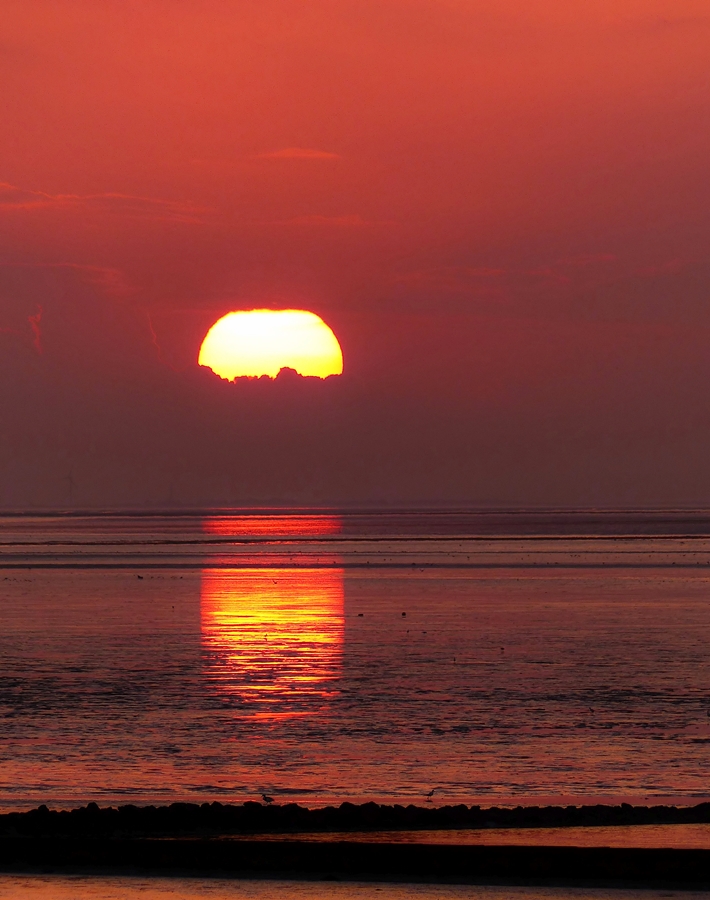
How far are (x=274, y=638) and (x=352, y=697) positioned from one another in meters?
10.6

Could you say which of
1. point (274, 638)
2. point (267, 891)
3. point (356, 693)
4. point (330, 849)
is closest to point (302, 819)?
point (330, 849)

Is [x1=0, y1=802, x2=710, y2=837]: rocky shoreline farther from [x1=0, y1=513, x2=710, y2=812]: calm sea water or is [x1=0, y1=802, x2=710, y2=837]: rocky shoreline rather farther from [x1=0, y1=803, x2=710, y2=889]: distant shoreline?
[x1=0, y1=513, x2=710, y2=812]: calm sea water

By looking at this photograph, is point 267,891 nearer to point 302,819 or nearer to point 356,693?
point 302,819

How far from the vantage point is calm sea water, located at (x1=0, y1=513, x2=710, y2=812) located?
16391mm

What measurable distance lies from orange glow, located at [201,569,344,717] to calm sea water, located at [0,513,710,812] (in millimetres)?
126

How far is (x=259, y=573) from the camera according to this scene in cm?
6706

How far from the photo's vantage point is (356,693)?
24.2m

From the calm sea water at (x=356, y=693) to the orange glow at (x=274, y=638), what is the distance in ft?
0.41

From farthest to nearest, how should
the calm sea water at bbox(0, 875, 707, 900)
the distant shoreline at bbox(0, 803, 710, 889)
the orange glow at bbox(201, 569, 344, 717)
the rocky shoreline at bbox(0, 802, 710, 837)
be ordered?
the orange glow at bbox(201, 569, 344, 717), the rocky shoreline at bbox(0, 802, 710, 837), the distant shoreline at bbox(0, 803, 710, 889), the calm sea water at bbox(0, 875, 707, 900)

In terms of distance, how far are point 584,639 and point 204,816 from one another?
22.4 meters

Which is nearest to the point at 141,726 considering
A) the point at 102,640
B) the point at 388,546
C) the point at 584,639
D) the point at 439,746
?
the point at 439,746

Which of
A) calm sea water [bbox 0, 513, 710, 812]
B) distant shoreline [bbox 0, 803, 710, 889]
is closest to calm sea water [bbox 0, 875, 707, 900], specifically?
distant shoreline [bbox 0, 803, 710, 889]

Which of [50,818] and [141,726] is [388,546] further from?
[50,818]

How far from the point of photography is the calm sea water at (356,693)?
16391mm
